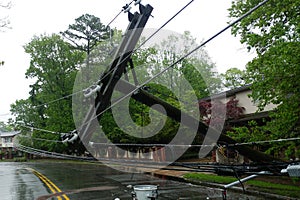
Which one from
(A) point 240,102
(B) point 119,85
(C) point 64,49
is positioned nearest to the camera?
(B) point 119,85

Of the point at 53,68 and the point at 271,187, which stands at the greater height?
the point at 53,68

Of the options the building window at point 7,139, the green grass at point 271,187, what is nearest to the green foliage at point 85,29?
the green grass at point 271,187

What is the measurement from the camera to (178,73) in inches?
1549

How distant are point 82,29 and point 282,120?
37.1 metres

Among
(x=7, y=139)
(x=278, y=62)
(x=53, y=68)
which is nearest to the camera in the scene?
(x=278, y=62)

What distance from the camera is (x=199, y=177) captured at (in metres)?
18.2

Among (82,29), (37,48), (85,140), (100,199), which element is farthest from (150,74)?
(85,140)

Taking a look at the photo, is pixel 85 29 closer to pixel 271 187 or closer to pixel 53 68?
pixel 53 68

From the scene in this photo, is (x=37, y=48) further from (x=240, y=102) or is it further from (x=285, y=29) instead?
(x=285, y=29)

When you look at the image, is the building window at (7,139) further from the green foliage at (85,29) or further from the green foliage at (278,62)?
the green foliage at (278,62)

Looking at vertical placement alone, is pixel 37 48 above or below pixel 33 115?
above

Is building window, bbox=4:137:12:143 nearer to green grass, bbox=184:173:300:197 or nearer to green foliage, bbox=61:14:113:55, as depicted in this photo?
green foliage, bbox=61:14:113:55

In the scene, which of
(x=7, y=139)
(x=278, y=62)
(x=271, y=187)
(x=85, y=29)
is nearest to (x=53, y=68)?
(x=85, y=29)

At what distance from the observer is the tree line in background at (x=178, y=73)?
10961mm
